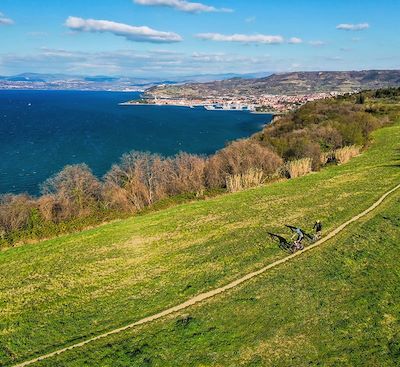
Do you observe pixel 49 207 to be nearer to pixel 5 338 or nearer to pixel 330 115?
pixel 5 338

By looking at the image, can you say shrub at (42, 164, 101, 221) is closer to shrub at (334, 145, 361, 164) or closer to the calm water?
shrub at (334, 145, 361, 164)

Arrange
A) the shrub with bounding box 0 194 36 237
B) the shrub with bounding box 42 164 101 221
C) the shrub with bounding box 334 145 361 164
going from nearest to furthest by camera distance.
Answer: the shrub with bounding box 0 194 36 237
the shrub with bounding box 42 164 101 221
the shrub with bounding box 334 145 361 164

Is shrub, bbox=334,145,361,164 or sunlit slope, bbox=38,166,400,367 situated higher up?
shrub, bbox=334,145,361,164

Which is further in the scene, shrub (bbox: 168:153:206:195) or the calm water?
the calm water

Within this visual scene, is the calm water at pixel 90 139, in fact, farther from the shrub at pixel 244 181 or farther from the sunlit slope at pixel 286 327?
the sunlit slope at pixel 286 327

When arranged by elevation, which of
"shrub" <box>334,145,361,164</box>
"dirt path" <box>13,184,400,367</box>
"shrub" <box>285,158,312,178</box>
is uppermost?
"shrub" <box>334,145,361,164</box>

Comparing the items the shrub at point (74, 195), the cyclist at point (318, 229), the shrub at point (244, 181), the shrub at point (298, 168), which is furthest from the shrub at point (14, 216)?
the shrub at point (298, 168)

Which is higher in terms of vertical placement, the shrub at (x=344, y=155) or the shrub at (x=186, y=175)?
the shrub at (x=344, y=155)

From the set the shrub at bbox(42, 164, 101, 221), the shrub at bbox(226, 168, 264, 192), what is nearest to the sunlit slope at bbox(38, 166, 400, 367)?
the shrub at bbox(42, 164, 101, 221)
